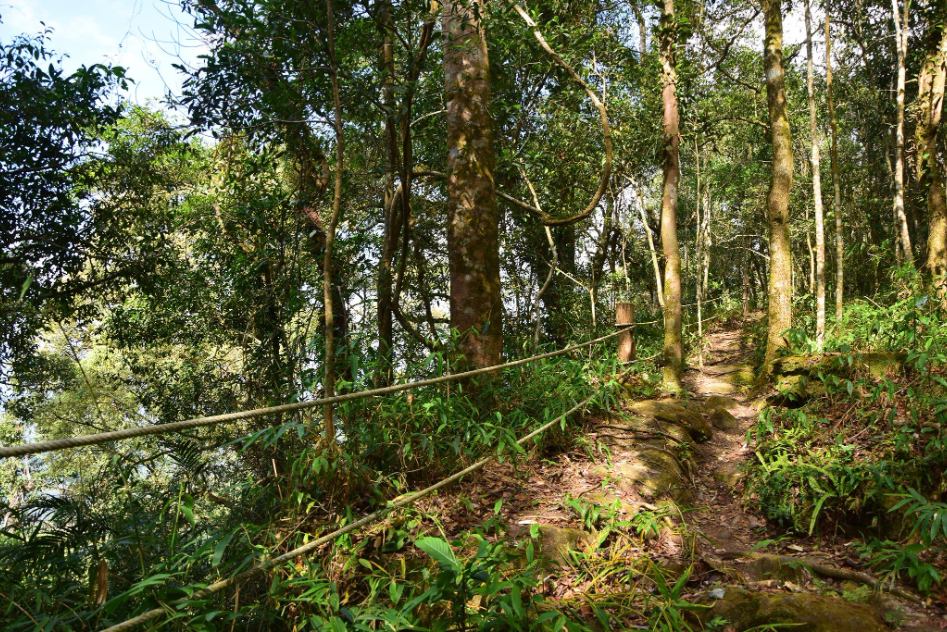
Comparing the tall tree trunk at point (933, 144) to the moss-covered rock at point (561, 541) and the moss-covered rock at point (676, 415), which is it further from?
the moss-covered rock at point (561, 541)

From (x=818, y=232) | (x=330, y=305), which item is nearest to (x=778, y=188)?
(x=818, y=232)

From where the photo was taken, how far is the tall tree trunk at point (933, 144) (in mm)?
6949

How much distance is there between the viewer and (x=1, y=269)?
6.18 metres

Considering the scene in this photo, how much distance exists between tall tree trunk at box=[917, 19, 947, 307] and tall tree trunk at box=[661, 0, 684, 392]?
3.64 metres

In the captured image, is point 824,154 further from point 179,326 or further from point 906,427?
point 179,326

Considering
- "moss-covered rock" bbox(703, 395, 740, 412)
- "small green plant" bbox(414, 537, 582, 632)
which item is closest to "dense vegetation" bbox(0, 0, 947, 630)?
"small green plant" bbox(414, 537, 582, 632)

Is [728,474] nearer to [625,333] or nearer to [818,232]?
[625,333]

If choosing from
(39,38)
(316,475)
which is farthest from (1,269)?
(316,475)

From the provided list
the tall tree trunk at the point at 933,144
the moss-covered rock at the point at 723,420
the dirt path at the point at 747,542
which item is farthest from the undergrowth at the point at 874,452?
the tall tree trunk at the point at 933,144

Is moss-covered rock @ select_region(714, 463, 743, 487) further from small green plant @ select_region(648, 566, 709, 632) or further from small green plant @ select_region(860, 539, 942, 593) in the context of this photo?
small green plant @ select_region(648, 566, 709, 632)

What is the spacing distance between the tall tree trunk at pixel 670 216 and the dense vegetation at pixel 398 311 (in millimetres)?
32

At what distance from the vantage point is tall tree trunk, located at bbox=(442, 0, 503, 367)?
4.27 metres

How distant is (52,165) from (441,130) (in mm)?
4563

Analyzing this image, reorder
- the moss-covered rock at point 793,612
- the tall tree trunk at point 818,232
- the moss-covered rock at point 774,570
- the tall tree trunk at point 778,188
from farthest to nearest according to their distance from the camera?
1. the tall tree trunk at point 778,188
2. the tall tree trunk at point 818,232
3. the moss-covered rock at point 774,570
4. the moss-covered rock at point 793,612
